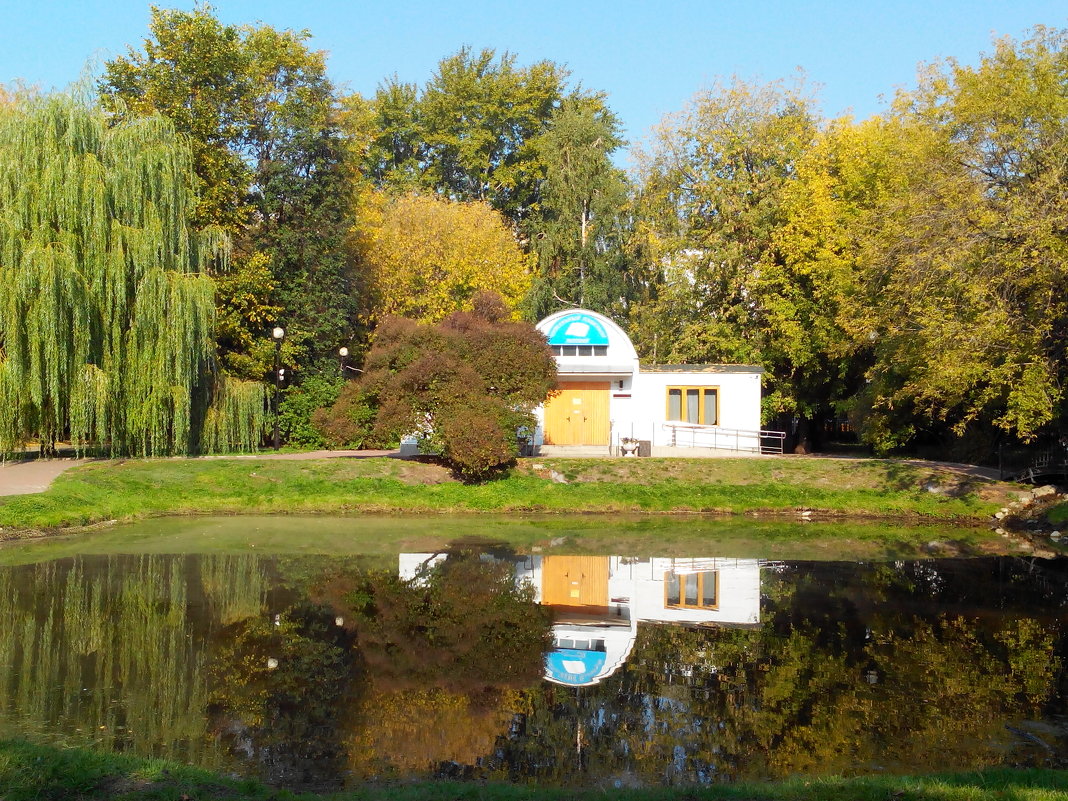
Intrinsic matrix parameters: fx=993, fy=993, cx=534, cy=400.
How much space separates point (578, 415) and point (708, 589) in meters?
17.9

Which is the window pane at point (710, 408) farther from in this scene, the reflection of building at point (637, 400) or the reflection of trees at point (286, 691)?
the reflection of trees at point (286, 691)

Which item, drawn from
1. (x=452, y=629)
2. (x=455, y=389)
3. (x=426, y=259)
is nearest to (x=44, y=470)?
(x=455, y=389)

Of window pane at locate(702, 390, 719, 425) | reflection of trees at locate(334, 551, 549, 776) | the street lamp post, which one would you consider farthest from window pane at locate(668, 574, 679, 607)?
the street lamp post

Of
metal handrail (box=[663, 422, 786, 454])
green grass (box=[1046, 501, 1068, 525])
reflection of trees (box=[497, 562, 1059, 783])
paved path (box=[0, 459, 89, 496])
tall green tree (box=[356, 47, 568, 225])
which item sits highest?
tall green tree (box=[356, 47, 568, 225])

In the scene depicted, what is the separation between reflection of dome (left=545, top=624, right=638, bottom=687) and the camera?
1135 centimetres

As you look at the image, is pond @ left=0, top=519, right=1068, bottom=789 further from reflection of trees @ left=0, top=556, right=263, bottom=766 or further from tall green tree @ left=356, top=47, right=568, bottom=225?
tall green tree @ left=356, top=47, right=568, bottom=225

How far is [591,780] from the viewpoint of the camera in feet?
26.8

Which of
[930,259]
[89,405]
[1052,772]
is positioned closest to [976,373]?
[930,259]

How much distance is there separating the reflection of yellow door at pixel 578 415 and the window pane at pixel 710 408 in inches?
133

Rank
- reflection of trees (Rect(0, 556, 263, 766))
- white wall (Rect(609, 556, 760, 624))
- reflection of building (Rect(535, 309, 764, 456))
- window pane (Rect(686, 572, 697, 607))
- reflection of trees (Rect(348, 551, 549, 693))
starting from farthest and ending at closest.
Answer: reflection of building (Rect(535, 309, 764, 456))
window pane (Rect(686, 572, 697, 607))
white wall (Rect(609, 556, 760, 624))
reflection of trees (Rect(348, 551, 549, 693))
reflection of trees (Rect(0, 556, 263, 766))

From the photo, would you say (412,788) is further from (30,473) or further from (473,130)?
(473,130)

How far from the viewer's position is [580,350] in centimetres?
3366

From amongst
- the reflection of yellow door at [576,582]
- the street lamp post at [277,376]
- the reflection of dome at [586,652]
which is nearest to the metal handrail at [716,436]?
the street lamp post at [277,376]

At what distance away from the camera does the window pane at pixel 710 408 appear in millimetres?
33844
